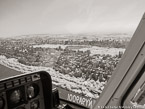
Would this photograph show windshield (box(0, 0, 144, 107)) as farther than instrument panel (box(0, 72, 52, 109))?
Yes

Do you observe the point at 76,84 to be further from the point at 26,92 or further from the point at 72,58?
the point at 26,92

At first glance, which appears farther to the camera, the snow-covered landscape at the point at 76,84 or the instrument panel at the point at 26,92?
the snow-covered landscape at the point at 76,84

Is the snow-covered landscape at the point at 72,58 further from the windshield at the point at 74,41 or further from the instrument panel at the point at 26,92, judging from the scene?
the instrument panel at the point at 26,92

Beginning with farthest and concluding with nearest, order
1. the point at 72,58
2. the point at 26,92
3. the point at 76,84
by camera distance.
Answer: the point at 72,58, the point at 76,84, the point at 26,92

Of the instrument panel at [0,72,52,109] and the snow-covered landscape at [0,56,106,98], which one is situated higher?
the instrument panel at [0,72,52,109]

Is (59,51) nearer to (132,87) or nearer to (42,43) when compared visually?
(42,43)

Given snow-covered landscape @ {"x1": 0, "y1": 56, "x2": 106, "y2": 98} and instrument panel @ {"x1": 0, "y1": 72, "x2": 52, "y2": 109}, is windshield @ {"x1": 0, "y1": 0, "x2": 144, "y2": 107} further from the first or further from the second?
instrument panel @ {"x1": 0, "y1": 72, "x2": 52, "y2": 109}

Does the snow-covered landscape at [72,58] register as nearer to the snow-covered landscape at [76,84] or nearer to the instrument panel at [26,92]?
the snow-covered landscape at [76,84]

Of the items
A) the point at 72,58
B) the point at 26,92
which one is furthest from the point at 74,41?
the point at 26,92

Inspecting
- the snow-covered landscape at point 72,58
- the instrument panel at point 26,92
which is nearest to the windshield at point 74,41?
the snow-covered landscape at point 72,58

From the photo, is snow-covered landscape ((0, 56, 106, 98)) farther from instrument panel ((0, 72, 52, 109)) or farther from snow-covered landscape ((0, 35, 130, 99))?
instrument panel ((0, 72, 52, 109))

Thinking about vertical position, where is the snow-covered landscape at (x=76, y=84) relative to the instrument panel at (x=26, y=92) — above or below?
below

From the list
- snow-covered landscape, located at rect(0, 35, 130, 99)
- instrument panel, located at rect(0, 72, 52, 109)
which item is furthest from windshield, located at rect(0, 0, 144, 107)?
instrument panel, located at rect(0, 72, 52, 109)
